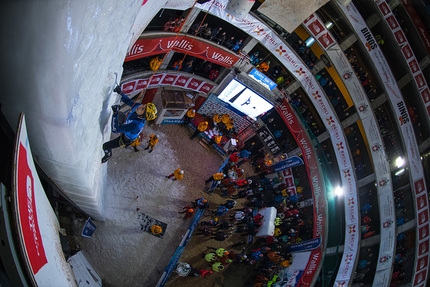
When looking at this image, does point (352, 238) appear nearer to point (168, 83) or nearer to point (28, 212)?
point (168, 83)

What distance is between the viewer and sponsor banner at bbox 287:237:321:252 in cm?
2078

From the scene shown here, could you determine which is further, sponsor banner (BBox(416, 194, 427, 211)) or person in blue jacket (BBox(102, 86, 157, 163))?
sponsor banner (BBox(416, 194, 427, 211))

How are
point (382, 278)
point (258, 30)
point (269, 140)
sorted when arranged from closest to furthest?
point (258, 30)
point (382, 278)
point (269, 140)

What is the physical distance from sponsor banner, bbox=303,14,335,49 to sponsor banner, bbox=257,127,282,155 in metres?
6.05

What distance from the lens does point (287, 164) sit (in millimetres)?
22891

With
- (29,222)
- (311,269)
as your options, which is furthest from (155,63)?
(311,269)

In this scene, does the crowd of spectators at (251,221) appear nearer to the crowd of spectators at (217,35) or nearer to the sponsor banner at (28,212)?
the crowd of spectators at (217,35)

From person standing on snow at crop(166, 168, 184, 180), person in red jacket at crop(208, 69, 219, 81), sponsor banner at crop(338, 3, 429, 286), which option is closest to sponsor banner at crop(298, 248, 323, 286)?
sponsor banner at crop(338, 3, 429, 286)

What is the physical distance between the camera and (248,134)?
24047 millimetres

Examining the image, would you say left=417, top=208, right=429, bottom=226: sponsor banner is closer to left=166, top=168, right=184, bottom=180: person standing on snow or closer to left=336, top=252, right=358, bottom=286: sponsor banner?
left=336, top=252, right=358, bottom=286: sponsor banner

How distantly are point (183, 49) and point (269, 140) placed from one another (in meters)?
8.77

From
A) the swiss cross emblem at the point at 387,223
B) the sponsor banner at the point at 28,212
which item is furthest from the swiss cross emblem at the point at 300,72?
the sponsor banner at the point at 28,212

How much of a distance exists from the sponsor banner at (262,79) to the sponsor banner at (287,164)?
4.29 m

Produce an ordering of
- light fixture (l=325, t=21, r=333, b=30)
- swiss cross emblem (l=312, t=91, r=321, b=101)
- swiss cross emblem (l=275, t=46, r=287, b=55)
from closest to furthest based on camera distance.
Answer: swiss cross emblem (l=275, t=46, r=287, b=55), light fixture (l=325, t=21, r=333, b=30), swiss cross emblem (l=312, t=91, r=321, b=101)
